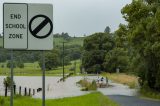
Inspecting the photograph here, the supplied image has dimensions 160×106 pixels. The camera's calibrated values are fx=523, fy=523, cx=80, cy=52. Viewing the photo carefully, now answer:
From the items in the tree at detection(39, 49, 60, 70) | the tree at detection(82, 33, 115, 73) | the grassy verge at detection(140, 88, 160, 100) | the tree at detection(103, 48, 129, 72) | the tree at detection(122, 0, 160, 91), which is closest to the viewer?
the tree at detection(122, 0, 160, 91)

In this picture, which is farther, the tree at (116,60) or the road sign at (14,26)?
the tree at (116,60)

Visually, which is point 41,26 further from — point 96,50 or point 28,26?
point 96,50

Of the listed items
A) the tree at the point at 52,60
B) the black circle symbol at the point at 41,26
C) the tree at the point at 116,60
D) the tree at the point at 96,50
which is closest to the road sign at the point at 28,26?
the black circle symbol at the point at 41,26

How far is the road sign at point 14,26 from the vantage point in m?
9.84

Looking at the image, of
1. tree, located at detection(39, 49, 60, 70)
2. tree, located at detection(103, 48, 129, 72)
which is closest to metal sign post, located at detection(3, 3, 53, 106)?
tree, located at detection(103, 48, 129, 72)

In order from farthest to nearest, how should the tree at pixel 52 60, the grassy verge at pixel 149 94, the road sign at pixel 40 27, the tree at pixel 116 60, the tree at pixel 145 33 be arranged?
1. the tree at pixel 52 60
2. the tree at pixel 116 60
3. the grassy verge at pixel 149 94
4. the tree at pixel 145 33
5. the road sign at pixel 40 27

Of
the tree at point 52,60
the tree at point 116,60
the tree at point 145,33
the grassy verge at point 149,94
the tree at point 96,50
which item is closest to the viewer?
the tree at point 145,33

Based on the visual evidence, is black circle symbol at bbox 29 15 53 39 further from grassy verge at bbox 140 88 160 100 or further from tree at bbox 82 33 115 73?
tree at bbox 82 33 115 73

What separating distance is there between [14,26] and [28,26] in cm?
27

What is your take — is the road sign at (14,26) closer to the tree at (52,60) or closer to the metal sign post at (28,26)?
the metal sign post at (28,26)

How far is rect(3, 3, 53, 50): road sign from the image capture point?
980 cm

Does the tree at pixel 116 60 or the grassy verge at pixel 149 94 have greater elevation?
the tree at pixel 116 60

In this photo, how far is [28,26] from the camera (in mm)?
9883

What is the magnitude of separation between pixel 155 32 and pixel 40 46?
37.8 metres
